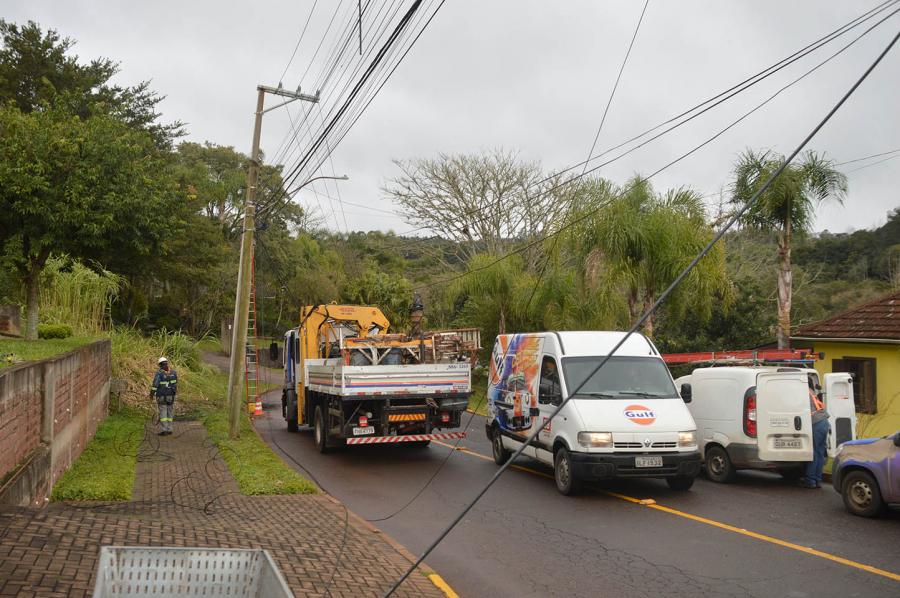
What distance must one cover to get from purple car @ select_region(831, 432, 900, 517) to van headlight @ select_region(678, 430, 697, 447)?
174cm

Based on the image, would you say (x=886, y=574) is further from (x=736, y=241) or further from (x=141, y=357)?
(x=736, y=241)

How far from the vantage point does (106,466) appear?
11898 millimetres

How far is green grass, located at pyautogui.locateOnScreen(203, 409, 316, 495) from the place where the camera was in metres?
10.4

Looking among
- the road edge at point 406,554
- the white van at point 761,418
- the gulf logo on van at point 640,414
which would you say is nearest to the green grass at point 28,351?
the road edge at point 406,554

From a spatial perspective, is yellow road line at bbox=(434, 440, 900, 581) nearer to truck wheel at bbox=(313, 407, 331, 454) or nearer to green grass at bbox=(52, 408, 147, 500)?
truck wheel at bbox=(313, 407, 331, 454)

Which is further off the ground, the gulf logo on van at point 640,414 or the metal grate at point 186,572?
the gulf logo on van at point 640,414

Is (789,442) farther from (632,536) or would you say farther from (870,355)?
(870,355)

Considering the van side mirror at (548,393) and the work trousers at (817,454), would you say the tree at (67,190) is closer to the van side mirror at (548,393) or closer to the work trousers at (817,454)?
the van side mirror at (548,393)

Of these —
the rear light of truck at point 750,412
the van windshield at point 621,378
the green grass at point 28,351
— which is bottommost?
Answer: the rear light of truck at point 750,412

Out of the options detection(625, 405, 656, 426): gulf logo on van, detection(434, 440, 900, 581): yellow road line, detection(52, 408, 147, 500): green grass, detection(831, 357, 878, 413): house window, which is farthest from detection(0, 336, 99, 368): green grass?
detection(831, 357, 878, 413): house window

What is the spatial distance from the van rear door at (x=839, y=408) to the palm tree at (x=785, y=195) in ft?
14.5

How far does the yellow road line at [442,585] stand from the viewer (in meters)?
6.36

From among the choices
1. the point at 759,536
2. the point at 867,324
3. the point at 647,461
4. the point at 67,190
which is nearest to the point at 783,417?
the point at 647,461

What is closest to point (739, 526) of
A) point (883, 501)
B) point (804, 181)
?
point (883, 501)
